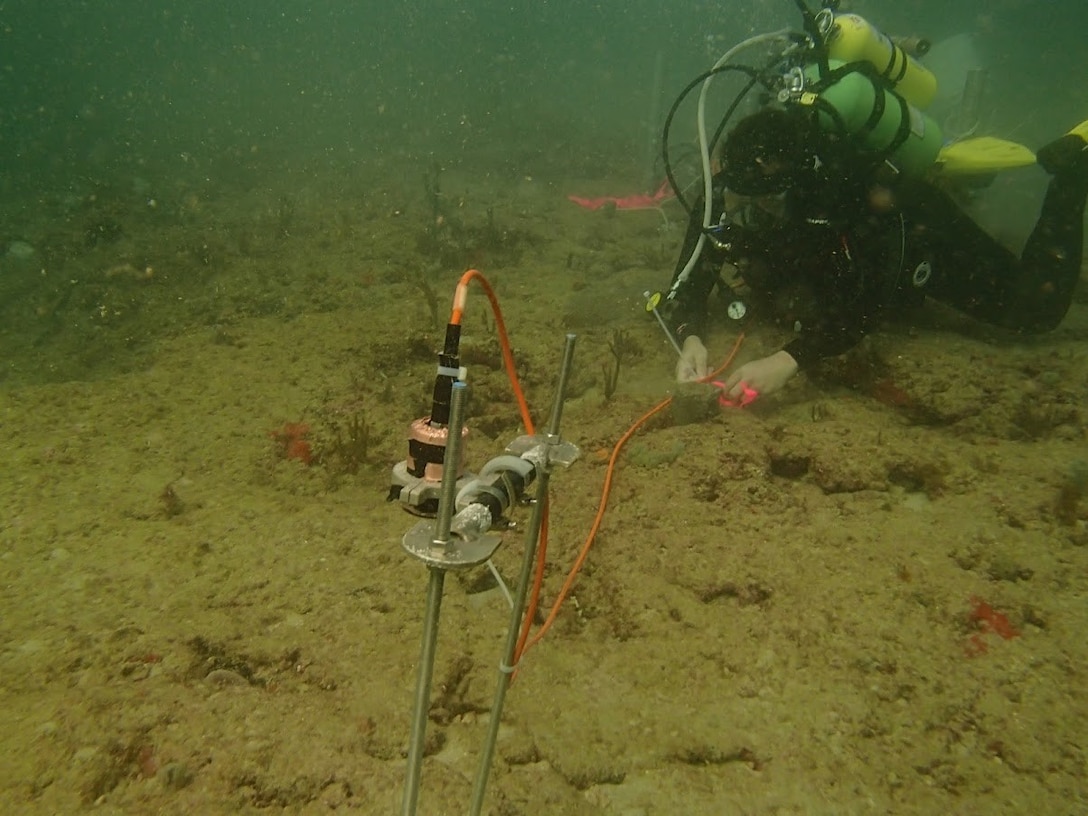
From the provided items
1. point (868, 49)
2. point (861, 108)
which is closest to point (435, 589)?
point (861, 108)

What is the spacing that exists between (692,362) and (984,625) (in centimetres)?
285

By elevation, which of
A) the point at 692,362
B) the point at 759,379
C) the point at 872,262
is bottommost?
the point at 692,362

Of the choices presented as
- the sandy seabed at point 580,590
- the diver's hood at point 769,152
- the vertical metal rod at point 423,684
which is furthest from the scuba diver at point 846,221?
the vertical metal rod at point 423,684

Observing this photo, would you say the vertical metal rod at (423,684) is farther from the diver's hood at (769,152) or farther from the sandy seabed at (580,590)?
the diver's hood at (769,152)

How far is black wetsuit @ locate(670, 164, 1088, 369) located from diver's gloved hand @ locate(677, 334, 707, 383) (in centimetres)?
35

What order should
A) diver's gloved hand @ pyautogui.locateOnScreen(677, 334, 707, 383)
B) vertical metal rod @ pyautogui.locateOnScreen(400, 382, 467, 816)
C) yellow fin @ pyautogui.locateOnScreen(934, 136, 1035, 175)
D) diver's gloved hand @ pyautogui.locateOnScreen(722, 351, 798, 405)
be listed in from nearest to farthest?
vertical metal rod @ pyautogui.locateOnScreen(400, 382, 467, 816), diver's gloved hand @ pyautogui.locateOnScreen(722, 351, 798, 405), diver's gloved hand @ pyautogui.locateOnScreen(677, 334, 707, 383), yellow fin @ pyautogui.locateOnScreen(934, 136, 1035, 175)

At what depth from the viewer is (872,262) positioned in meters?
4.83

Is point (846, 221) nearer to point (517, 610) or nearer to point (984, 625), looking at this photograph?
point (984, 625)

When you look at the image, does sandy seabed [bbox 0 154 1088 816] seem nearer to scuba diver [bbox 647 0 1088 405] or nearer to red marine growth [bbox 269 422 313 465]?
red marine growth [bbox 269 422 313 465]

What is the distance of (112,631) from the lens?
8.88ft

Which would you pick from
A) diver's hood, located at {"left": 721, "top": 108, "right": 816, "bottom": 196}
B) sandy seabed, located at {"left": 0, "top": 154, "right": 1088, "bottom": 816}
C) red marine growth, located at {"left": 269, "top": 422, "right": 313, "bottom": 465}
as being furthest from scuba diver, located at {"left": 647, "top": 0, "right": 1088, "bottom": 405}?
red marine growth, located at {"left": 269, "top": 422, "right": 313, "bottom": 465}

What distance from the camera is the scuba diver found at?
459cm

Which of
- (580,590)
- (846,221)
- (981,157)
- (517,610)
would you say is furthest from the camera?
(981,157)

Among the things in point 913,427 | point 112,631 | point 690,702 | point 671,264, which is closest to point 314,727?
point 112,631
